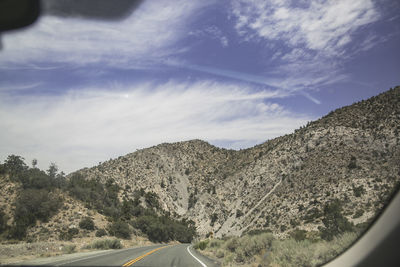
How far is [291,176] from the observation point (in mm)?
48719

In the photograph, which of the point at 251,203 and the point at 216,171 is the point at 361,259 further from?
the point at 216,171

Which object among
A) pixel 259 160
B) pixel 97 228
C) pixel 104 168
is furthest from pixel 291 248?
pixel 104 168

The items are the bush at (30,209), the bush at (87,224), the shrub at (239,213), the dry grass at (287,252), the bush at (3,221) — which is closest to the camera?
the dry grass at (287,252)

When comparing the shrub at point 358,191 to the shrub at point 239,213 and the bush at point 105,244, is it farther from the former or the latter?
the bush at point 105,244

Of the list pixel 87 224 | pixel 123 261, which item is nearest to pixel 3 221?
pixel 87 224

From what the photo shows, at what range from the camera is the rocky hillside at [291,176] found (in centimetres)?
3512

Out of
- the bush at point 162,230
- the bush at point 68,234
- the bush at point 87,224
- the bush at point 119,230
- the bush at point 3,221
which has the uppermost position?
the bush at point 3,221

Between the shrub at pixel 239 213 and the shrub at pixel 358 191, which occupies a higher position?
the shrub at pixel 358 191

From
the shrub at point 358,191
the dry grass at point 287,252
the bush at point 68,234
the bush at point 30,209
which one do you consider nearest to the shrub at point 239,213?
the shrub at point 358,191

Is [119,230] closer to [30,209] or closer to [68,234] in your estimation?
[68,234]

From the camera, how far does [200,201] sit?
7525 cm

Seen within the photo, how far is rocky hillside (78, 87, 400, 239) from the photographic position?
35125 mm

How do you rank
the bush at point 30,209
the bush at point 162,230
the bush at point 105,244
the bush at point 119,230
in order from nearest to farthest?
the bush at point 105,244 < the bush at point 30,209 < the bush at point 119,230 < the bush at point 162,230

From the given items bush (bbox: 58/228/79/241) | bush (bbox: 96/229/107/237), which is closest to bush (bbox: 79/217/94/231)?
bush (bbox: 96/229/107/237)
